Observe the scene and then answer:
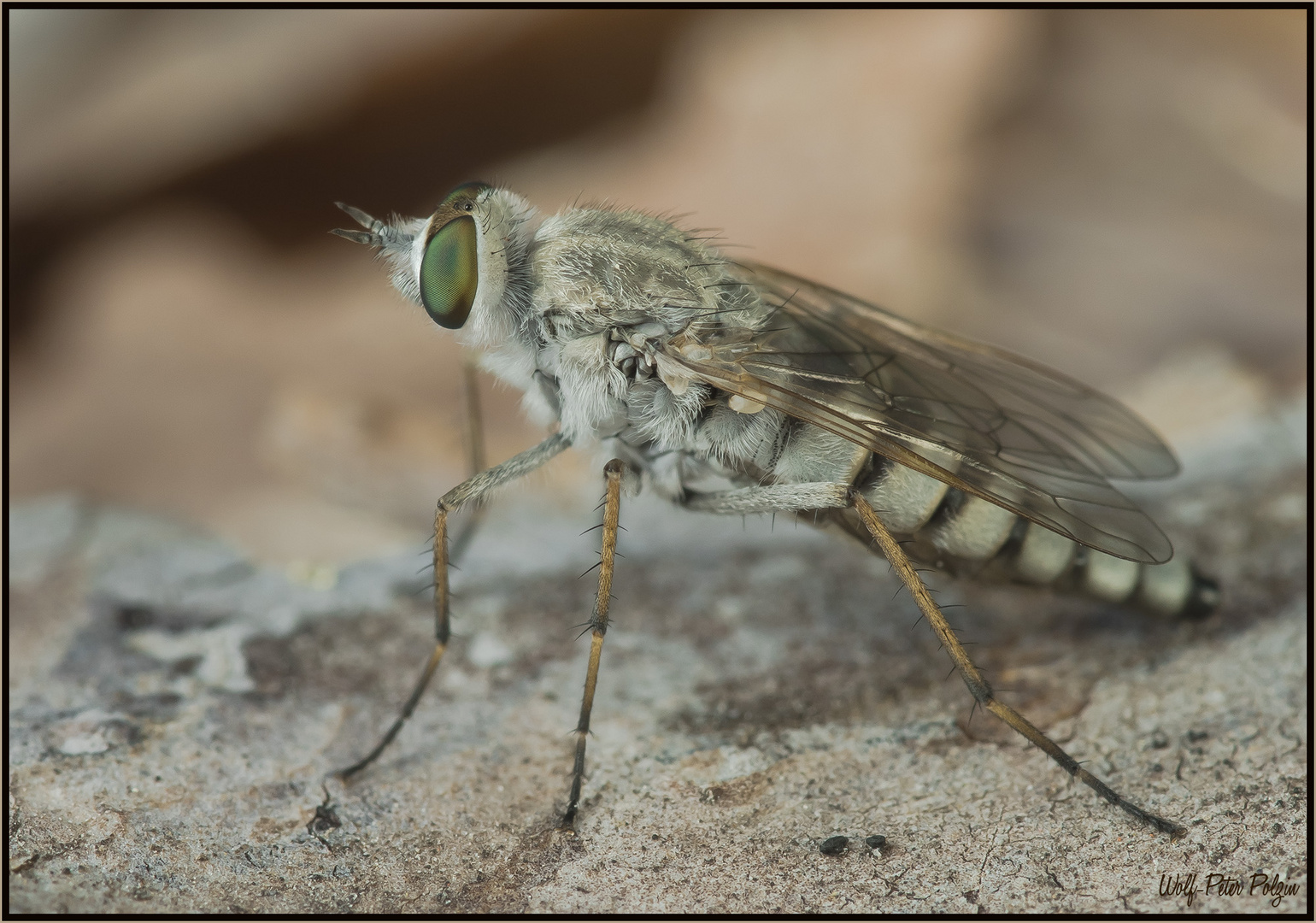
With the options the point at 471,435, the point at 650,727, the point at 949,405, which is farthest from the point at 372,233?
the point at 949,405

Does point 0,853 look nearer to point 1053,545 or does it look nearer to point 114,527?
point 114,527

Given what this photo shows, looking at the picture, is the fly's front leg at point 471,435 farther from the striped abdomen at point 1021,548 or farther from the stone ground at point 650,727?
the striped abdomen at point 1021,548

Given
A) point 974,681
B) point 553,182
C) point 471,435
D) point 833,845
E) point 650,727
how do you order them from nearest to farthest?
point 833,845 → point 974,681 → point 650,727 → point 471,435 → point 553,182

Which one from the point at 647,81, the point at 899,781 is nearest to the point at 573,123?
the point at 647,81

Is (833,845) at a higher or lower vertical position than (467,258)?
lower

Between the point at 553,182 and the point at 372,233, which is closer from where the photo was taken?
the point at 372,233

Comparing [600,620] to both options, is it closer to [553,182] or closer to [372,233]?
[372,233]

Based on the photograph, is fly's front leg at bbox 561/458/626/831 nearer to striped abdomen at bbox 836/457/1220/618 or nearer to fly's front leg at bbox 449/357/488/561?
striped abdomen at bbox 836/457/1220/618
